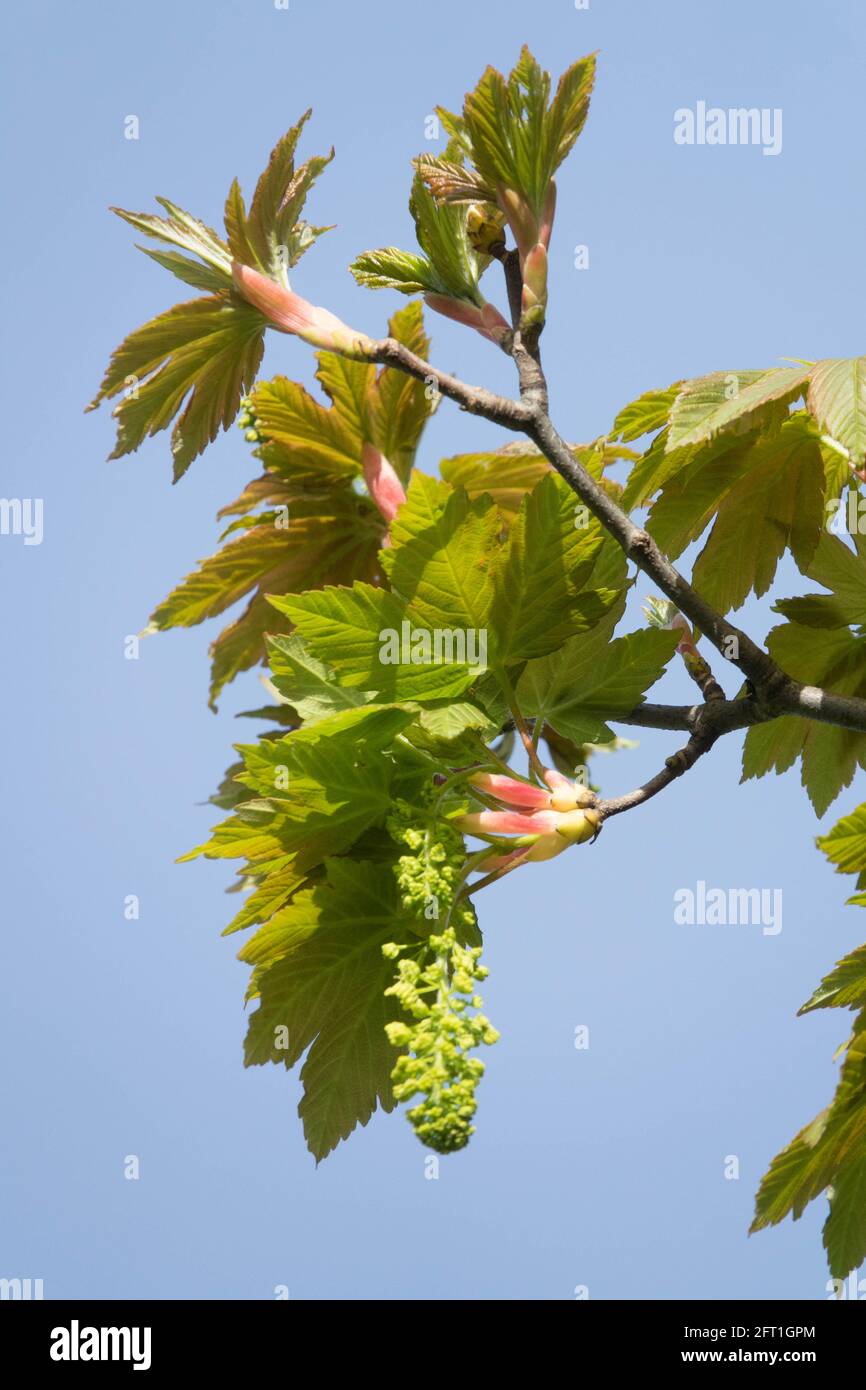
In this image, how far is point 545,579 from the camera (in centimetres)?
158

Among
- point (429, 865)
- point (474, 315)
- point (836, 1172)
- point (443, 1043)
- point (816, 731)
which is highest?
point (474, 315)

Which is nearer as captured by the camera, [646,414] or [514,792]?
[514,792]

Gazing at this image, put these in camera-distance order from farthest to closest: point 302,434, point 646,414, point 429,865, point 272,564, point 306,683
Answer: point 272,564 < point 302,434 < point 646,414 < point 306,683 < point 429,865

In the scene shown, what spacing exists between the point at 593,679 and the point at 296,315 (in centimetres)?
58

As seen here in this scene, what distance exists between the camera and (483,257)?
170 centimetres

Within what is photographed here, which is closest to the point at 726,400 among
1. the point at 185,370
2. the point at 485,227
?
the point at 485,227

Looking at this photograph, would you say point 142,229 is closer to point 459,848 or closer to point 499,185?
point 499,185

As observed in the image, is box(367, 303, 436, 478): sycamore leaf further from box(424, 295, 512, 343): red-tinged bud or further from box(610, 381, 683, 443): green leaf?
box(610, 381, 683, 443): green leaf

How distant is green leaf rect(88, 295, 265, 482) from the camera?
181 centimetres

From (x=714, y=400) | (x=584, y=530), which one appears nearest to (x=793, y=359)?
(x=714, y=400)

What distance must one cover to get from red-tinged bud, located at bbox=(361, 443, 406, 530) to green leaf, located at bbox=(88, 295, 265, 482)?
0.65ft

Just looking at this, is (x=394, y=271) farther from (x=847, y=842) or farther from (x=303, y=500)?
(x=847, y=842)

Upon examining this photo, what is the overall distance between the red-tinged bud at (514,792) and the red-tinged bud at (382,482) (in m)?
0.52

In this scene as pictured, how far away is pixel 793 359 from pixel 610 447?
12.2 inches
